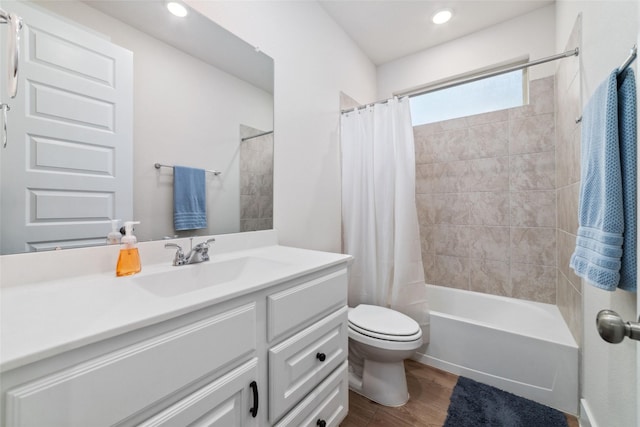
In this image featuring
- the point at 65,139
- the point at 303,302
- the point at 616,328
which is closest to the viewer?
the point at 616,328

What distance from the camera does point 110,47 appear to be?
913 mm

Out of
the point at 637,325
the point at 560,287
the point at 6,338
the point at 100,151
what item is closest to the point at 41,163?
the point at 100,151

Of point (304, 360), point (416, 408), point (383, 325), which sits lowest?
point (416, 408)

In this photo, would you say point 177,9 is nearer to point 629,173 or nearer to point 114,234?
point 114,234

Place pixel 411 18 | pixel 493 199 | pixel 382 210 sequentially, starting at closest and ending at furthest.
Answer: pixel 382 210 → pixel 411 18 → pixel 493 199

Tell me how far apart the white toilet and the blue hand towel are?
1.05 m

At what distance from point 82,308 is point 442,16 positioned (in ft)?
8.76

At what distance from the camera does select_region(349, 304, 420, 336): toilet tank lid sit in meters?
1.43

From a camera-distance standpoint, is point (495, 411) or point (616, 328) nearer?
point (616, 328)

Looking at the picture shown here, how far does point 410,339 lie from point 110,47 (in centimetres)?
182

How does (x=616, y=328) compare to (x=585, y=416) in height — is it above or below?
above

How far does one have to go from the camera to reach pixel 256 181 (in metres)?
1.42

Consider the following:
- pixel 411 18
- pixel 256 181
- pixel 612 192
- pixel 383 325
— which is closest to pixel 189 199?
pixel 256 181

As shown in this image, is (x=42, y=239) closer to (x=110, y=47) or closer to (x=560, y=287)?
(x=110, y=47)
